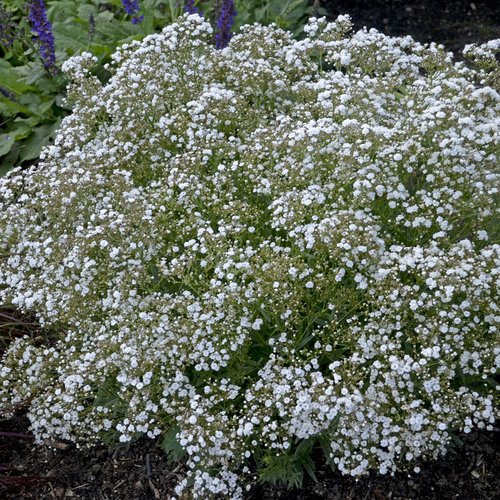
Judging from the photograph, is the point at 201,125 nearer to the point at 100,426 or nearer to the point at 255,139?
the point at 255,139

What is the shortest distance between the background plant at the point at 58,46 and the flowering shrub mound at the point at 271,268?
3.15 metres

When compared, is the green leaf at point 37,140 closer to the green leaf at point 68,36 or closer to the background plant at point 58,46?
the background plant at point 58,46

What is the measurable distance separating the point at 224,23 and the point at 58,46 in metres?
3.15

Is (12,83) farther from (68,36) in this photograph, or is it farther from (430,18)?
(430,18)

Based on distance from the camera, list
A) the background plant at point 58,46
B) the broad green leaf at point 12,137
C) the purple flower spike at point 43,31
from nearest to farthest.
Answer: the purple flower spike at point 43,31, the broad green leaf at point 12,137, the background plant at point 58,46

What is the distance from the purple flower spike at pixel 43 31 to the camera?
9016 mm

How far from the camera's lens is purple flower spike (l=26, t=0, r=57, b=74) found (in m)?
9.02

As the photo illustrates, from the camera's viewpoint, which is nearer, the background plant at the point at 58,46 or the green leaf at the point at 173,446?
the green leaf at the point at 173,446

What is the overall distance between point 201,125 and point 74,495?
421cm

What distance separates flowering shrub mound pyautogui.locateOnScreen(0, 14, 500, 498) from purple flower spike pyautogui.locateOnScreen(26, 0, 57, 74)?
270 cm

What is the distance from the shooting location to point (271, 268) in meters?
5.32

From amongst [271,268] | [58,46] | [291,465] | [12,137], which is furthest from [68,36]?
[291,465]

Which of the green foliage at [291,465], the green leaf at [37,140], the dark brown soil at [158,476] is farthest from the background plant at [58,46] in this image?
the green foliage at [291,465]

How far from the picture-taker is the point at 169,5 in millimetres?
11125
